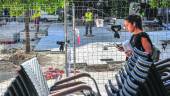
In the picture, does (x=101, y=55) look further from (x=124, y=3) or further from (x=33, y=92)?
(x=33, y=92)

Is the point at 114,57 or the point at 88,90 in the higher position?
the point at 88,90

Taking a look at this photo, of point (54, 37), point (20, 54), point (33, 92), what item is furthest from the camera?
point (54, 37)

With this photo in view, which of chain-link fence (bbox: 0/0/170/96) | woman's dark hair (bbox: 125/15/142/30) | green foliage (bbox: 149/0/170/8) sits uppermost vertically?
woman's dark hair (bbox: 125/15/142/30)

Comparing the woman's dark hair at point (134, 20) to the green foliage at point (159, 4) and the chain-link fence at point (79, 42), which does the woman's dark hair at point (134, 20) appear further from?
the green foliage at point (159, 4)

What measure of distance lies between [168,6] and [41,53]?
4006mm

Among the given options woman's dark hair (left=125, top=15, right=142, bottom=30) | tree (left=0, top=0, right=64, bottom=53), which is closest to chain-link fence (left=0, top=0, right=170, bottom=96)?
tree (left=0, top=0, right=64, bottom=53)

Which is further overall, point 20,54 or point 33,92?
point 20,54

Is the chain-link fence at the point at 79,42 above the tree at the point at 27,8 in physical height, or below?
below

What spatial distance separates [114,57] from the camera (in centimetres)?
1323

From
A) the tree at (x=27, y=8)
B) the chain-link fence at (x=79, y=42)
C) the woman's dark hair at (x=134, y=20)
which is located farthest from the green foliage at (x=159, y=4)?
the woman's dark hair at (x=134, y=20)

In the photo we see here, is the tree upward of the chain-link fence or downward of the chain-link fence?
upward

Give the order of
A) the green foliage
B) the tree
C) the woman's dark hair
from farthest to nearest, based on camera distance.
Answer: the green foliage < the tree < the woman's dark hair

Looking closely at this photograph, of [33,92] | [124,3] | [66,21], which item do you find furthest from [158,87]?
[124,3]

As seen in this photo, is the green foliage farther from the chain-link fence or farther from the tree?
the tree
